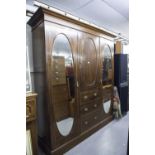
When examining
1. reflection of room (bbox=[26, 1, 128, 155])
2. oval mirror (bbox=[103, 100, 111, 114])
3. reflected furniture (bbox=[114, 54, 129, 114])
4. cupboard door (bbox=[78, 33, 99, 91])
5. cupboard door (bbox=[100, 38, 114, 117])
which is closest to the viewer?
reflection of room (bbox=[26, 1, 128, 155])

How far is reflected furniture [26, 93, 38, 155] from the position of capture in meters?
1.64

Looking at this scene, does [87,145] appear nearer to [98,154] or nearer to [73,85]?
[98,154]

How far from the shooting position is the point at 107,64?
3.02m

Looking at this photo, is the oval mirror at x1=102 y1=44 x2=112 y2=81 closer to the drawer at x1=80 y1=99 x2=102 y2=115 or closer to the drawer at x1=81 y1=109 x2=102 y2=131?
the drawer at x1=80 y1=99 x2=102 y2=115

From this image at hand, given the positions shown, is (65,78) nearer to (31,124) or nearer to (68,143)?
(31,124)

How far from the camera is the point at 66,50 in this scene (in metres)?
2.06

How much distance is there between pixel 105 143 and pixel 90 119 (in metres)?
0.47

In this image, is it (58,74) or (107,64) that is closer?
(58,74)

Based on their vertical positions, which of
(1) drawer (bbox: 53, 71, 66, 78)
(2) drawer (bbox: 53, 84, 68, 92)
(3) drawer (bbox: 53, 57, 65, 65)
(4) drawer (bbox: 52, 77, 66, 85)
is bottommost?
(2) drawer (bbox: 53, 84, 68, 92)

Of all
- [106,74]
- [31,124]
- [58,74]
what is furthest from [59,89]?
[106,74]

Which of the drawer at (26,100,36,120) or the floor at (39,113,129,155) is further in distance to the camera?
the floor at (39,113,129,155)

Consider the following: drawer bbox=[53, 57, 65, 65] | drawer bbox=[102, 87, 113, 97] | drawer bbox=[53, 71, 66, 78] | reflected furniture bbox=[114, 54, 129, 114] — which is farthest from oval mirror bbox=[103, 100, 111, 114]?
drawer bbox=[53, 57, 65, 65]
